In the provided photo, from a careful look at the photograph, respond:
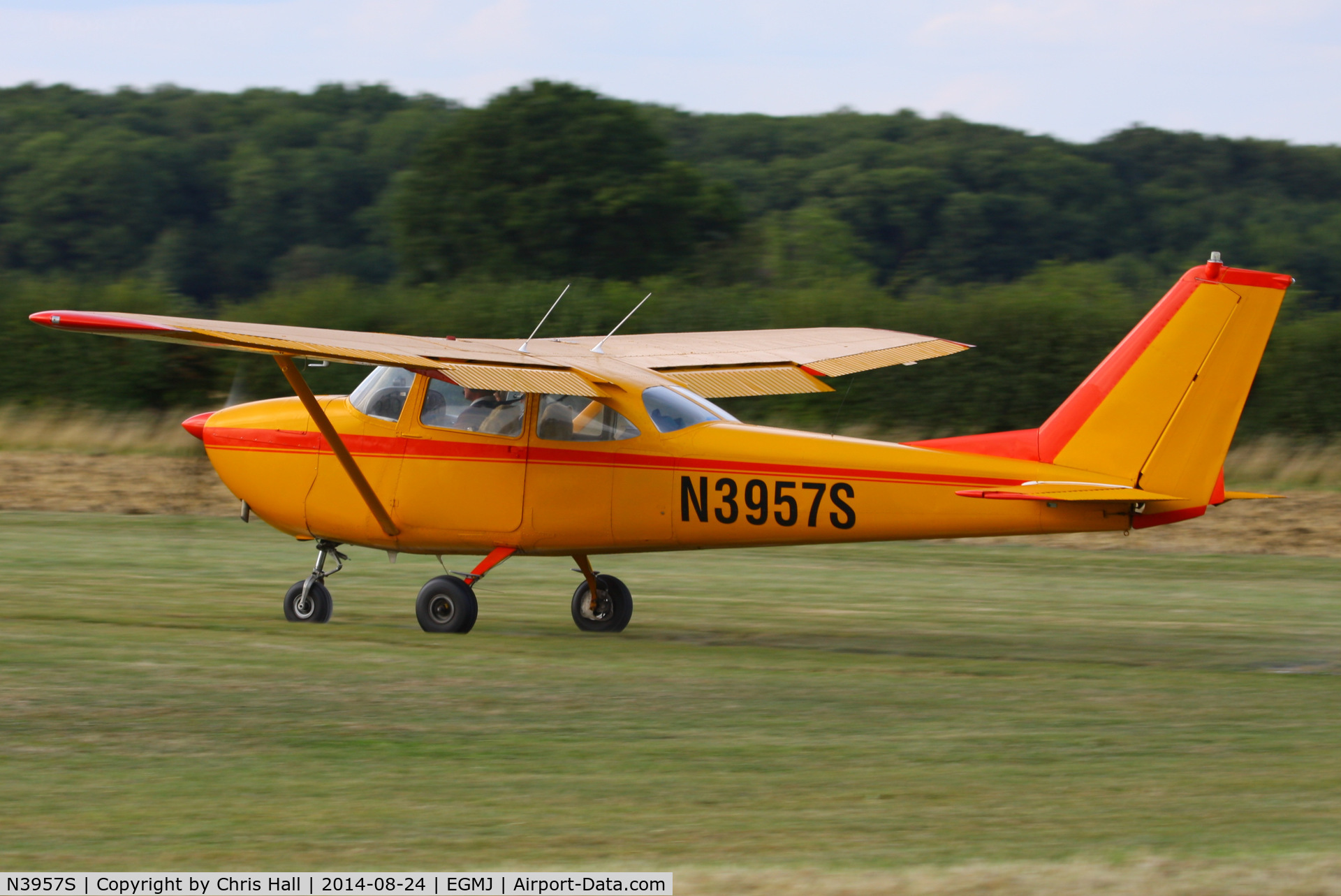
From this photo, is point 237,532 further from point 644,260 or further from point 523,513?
point 644,260

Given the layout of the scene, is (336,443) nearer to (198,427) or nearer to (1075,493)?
(198,427)

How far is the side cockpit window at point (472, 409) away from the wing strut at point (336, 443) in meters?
0.63

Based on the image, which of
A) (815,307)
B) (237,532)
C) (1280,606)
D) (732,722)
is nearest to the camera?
(732,722)

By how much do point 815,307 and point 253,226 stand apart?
3538 cm

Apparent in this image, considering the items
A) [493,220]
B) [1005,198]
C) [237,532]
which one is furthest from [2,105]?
[237,532]

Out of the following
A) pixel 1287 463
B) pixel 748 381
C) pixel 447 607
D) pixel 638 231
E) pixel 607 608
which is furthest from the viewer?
pixel 638 231

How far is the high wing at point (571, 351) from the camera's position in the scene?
8.84 metres

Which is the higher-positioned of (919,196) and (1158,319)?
(919,196)

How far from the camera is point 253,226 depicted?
2181 inches

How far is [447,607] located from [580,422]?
1.63 m

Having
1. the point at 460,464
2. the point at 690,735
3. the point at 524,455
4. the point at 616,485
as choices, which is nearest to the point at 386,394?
the point at 460,464

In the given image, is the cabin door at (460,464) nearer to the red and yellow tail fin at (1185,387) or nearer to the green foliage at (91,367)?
the red and yellow tail fin at (1185,387)

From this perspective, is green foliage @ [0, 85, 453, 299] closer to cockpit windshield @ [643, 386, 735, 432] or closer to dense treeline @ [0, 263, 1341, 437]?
dense treeline @ [0, 263, 1341, 437]

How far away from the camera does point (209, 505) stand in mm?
19297
